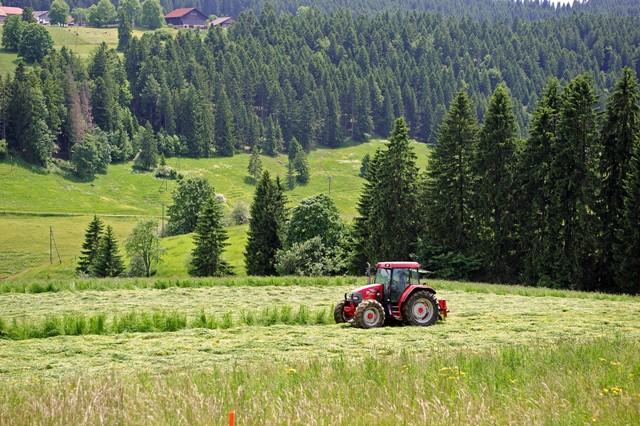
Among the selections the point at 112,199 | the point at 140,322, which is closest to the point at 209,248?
the point at 140,322

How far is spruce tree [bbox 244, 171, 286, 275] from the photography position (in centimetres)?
7038

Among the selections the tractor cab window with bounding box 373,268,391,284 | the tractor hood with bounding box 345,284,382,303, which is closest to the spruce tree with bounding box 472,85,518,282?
the tractor cab window with bounding box 373,268,391,284

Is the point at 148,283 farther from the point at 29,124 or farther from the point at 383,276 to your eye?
the point at 29,124

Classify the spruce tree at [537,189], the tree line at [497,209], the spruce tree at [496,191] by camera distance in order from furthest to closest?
the spruce tree at [496,191], the spruce tree at [537,189], the tree line at [497,209]

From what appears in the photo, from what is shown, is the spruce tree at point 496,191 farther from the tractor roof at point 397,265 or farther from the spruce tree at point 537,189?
the tractor roof at point 397,265

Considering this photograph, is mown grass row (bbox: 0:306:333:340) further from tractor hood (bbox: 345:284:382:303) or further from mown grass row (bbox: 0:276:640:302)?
mown grass row (bbox: 0:276:640:302)

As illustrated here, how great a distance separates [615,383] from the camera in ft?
35.6

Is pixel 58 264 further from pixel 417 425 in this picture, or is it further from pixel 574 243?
pixel 417 425

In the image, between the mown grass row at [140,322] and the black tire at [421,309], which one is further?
the black tire at [421,309]

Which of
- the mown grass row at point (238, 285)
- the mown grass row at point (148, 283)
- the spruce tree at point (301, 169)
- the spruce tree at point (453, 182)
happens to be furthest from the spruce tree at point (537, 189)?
the spruce tree at point (301, 169)

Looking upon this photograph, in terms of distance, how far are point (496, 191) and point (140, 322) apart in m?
38.0

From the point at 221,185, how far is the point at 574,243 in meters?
113

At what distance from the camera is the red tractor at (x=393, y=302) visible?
21.6 metres

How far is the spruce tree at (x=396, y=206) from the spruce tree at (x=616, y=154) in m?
17.0
